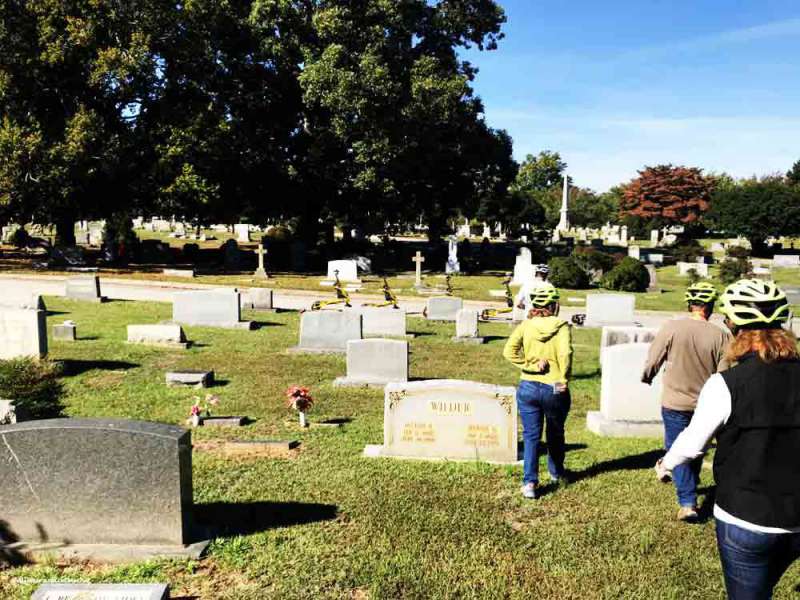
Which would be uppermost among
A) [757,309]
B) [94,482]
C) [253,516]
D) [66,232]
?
[66,232]

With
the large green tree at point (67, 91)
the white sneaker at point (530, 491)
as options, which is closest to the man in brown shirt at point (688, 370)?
the white sneaker at point (530, 491)

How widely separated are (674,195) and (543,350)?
6512 centimetres

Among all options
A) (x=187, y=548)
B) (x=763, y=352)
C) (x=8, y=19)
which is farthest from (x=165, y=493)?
(x=8, y=19)

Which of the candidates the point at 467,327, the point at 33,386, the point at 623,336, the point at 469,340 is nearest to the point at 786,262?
the point at 467,327

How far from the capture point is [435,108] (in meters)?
30.3

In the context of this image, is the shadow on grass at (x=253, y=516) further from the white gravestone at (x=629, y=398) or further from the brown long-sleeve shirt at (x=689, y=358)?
the white gravestone at (x=629, y=398)

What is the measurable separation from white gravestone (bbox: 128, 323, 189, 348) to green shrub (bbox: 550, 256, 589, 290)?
1859cm

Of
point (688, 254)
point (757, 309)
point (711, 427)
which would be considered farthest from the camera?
point (688, 254)

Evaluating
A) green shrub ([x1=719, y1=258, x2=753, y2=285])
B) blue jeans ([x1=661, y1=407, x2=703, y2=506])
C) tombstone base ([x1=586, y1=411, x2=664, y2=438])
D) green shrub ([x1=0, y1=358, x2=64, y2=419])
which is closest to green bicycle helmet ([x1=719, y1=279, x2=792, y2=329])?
blue jeans ([x1=661, y1=407, x2=703, y2=506])

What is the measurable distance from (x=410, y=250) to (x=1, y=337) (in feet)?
109

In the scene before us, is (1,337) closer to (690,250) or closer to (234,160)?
(234,160)

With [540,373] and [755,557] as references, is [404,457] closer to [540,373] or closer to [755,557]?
[540,373]

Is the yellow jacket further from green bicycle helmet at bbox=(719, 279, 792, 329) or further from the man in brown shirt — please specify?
green bicycle helmet at bbox=(719, 279, 792, 329)

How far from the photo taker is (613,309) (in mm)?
18656
